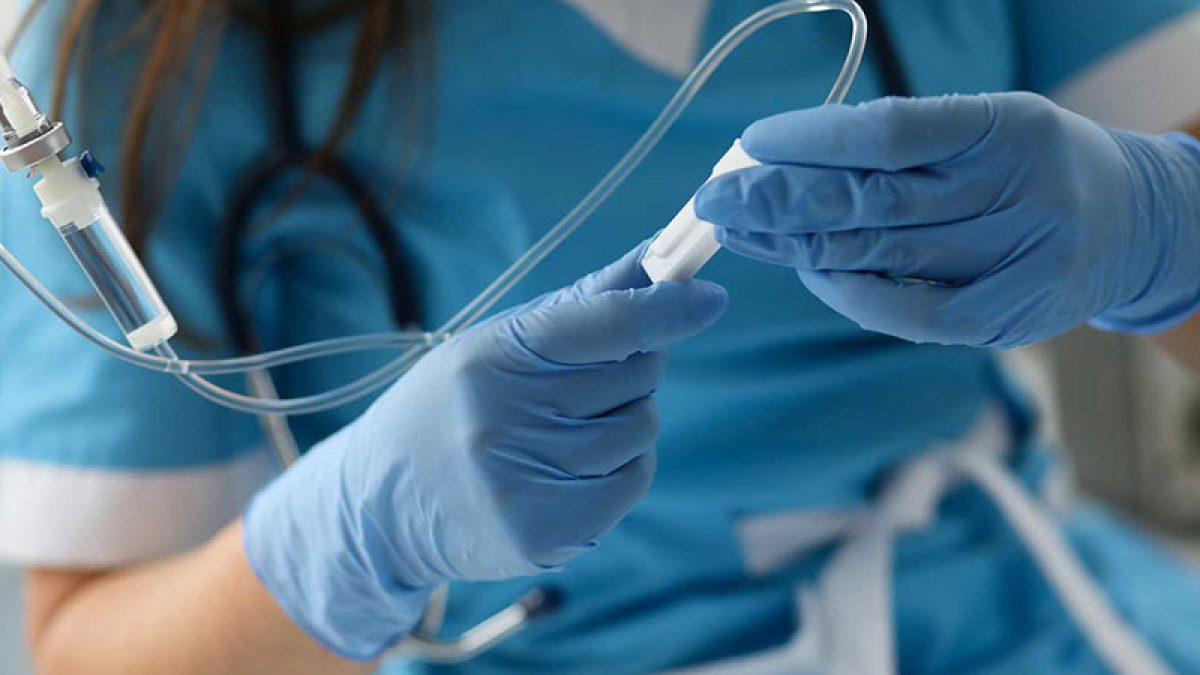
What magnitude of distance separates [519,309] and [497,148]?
0.59 ft

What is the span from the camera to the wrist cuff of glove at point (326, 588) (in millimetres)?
609

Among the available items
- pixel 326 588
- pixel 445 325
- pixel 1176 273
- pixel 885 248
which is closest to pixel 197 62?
pixel 445 325

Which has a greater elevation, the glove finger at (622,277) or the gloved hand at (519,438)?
the glove finger at (622,277)

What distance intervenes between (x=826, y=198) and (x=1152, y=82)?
41 cm

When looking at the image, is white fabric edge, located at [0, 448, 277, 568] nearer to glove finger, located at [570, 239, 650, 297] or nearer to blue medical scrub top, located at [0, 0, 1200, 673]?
blue medical scrub top, located at [0, 0, 1200, 673]

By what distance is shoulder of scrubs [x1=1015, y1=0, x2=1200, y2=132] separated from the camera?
789 millimetres

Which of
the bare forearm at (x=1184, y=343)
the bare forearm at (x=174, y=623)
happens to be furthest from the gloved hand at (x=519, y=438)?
the bare forearm at (x=1184, y=343)

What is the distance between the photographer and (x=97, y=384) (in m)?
0.73

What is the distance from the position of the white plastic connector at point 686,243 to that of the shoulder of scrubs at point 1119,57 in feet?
1.35

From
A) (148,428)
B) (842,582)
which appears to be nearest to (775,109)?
(842,582)

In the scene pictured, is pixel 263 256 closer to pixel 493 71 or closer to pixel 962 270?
pixel 493 71

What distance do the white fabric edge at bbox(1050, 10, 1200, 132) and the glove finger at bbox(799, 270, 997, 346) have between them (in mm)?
346

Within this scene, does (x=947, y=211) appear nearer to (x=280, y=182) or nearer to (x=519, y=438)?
(x=519, y=438)

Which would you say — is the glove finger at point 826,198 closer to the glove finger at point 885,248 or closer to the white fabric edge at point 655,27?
the glove finger at point 885,248
